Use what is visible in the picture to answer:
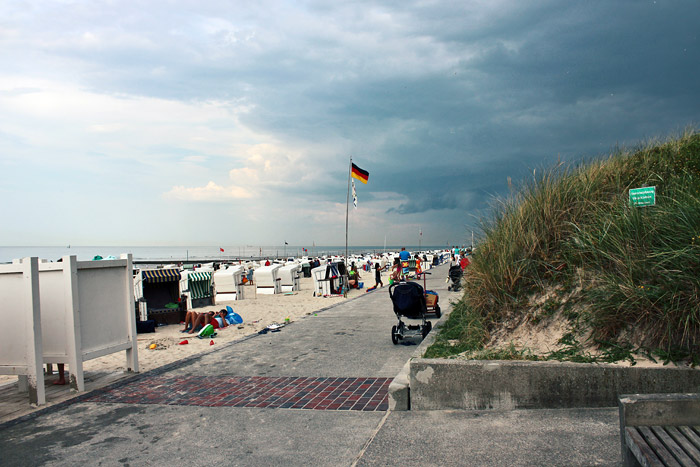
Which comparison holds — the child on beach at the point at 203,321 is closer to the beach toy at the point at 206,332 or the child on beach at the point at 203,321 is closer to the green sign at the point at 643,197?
the beach toy at the point at 206,332

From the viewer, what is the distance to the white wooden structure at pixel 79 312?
18.2 ft

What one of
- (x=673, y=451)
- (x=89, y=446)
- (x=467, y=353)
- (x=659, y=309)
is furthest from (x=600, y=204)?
(x=89, y=446)

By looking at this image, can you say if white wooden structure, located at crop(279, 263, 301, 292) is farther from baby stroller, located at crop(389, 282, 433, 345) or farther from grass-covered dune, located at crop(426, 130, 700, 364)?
grass-covered dune, located at crop(426, 130, 700, 364)

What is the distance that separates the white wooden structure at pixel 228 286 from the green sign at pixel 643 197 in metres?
14.6

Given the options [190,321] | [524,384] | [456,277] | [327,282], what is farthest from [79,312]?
[456,277]

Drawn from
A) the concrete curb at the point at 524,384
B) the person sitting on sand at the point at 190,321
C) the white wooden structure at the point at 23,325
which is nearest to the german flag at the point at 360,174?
the person sitting on sand at the point at 190,321

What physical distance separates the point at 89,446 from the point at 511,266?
15.5 feet

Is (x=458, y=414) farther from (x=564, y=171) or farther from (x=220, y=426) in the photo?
(x=564, y=171)

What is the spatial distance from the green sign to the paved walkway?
2.74 meters

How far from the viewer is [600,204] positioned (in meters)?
6.08

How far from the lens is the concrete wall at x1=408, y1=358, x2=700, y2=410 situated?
384 cm

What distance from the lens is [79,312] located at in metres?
5.64

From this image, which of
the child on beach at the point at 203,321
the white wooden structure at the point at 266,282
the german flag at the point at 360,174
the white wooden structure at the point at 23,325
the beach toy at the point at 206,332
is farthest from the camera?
the german flag at the point at 360,174

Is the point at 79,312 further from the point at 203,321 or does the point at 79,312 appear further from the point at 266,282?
the point at 266,282
